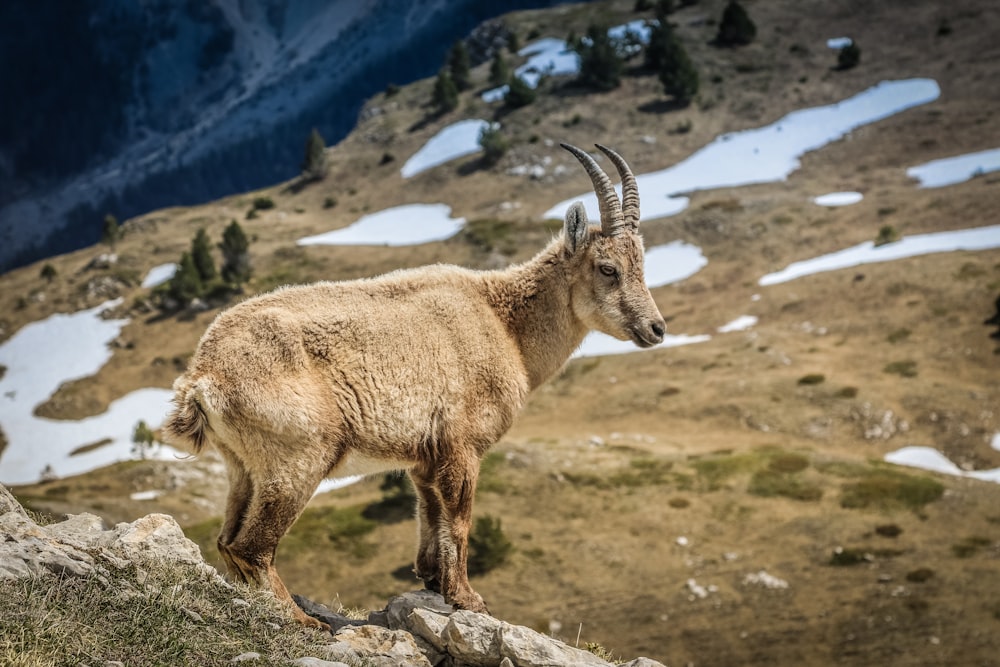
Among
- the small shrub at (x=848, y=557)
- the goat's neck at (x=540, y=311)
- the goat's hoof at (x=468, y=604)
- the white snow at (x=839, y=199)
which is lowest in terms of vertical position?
the white snow at (x=839, y=199)

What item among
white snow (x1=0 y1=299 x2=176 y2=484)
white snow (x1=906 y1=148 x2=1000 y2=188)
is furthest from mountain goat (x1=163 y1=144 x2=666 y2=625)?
white snow (x1=906 y1=148 x2=1000 y2=188)

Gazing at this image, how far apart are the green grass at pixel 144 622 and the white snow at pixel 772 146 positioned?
98.5 metres

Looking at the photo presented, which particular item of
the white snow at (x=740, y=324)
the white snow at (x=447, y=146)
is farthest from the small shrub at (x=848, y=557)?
the white snow at (x=447, y=146)

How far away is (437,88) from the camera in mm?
147875

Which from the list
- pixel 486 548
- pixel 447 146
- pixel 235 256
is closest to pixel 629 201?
pixel 486 548

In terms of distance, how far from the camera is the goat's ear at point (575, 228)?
43.5ft

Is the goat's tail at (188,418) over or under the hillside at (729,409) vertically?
over

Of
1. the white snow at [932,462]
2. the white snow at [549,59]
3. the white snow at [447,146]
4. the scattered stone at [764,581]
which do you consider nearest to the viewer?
the scattered stone at [764,581]

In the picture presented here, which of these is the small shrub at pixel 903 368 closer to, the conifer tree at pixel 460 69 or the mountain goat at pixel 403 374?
the mountain goat at pixel 403 374

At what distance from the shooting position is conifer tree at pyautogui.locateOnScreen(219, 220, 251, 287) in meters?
104

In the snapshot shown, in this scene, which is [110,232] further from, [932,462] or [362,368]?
[362,368]

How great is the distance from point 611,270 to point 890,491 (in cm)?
3805

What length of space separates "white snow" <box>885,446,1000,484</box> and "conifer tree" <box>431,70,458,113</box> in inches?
4298

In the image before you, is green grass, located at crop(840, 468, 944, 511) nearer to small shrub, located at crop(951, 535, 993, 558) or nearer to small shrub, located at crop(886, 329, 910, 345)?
small shrub, located at crop(951, 535, 993, 558)
